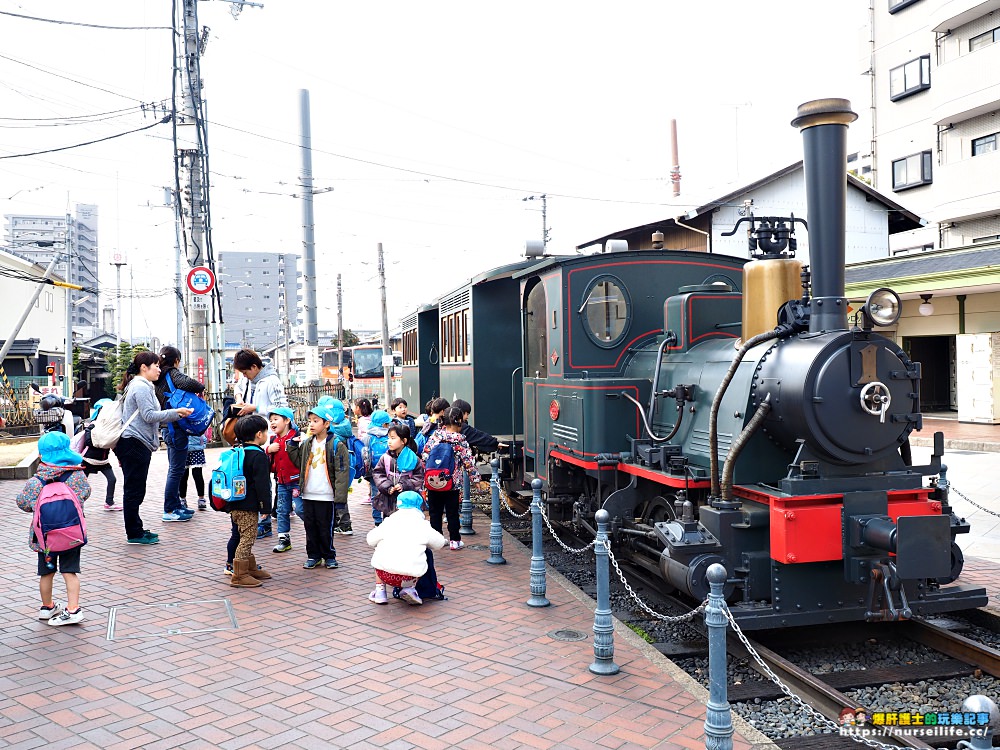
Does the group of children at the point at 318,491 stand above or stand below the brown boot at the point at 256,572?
above

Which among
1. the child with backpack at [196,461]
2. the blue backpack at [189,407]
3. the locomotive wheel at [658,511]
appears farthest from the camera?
the child with backpack at [196,461]

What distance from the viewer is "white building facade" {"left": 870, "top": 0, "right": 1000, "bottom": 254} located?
23.3m

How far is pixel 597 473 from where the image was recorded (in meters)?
6.92

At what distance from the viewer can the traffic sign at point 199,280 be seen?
1227 cm

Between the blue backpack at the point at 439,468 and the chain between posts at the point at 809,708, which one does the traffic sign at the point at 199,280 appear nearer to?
the blue backpack at the point at 439,468

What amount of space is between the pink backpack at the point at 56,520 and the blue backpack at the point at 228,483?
1075 mm

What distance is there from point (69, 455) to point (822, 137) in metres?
5.62

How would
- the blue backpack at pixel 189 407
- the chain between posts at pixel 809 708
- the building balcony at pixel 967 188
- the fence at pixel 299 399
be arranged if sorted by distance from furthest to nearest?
1. the building balcony at pixel 967 188
2. the fence at pixel 299 399
3. the blue backpack at pixel 189 407
4. the chain between posts at pixel 809 708

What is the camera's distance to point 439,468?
7.54 m

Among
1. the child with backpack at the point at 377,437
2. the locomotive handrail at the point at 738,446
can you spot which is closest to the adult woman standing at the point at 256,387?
the child with backpack at the point at 377,437

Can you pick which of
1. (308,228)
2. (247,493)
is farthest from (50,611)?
(308,228)

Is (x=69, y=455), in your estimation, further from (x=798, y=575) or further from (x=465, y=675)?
(x=798, y=575)

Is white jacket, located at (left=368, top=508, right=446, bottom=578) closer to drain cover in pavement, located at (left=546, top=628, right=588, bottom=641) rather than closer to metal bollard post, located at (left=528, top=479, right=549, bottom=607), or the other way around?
metal bollard post, located at (left=528, top=479, right=549, bottom=607)

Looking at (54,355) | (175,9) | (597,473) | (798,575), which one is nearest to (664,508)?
(597,473)
